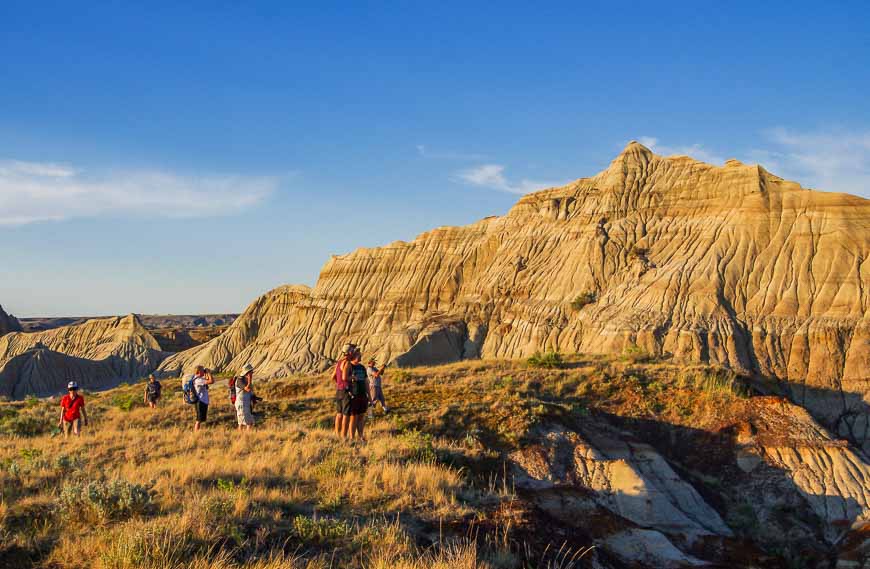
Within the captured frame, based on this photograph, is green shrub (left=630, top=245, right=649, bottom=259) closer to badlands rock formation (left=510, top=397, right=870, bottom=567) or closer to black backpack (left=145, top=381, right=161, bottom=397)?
badlands rock formation (left=510, top=397, right=870, bottom=567)

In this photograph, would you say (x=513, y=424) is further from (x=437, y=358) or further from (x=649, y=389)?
(x=437, y=358)

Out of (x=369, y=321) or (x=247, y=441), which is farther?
(x=369, y=321)

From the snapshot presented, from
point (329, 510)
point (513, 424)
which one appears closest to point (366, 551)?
point (329, 510)

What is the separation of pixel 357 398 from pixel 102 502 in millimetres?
6144

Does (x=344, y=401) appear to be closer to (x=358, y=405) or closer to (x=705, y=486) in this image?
(x=358, y=405)

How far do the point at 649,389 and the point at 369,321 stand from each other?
4244 cm

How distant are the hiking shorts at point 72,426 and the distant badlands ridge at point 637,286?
29166 millimetres

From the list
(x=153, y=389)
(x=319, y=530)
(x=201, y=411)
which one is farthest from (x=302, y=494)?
(x=153, y=389)

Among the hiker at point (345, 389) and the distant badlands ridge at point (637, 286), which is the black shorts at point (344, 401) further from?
the distant badlands ridge at point (637, 286)

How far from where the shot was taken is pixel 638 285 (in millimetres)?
48594

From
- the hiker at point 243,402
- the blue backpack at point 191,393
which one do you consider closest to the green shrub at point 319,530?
the hiker at point 243,402

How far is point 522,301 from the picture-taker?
54156 millimetres

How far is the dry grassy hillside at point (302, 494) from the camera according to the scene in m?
6.26

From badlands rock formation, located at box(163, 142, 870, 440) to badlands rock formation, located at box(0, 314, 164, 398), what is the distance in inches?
626
